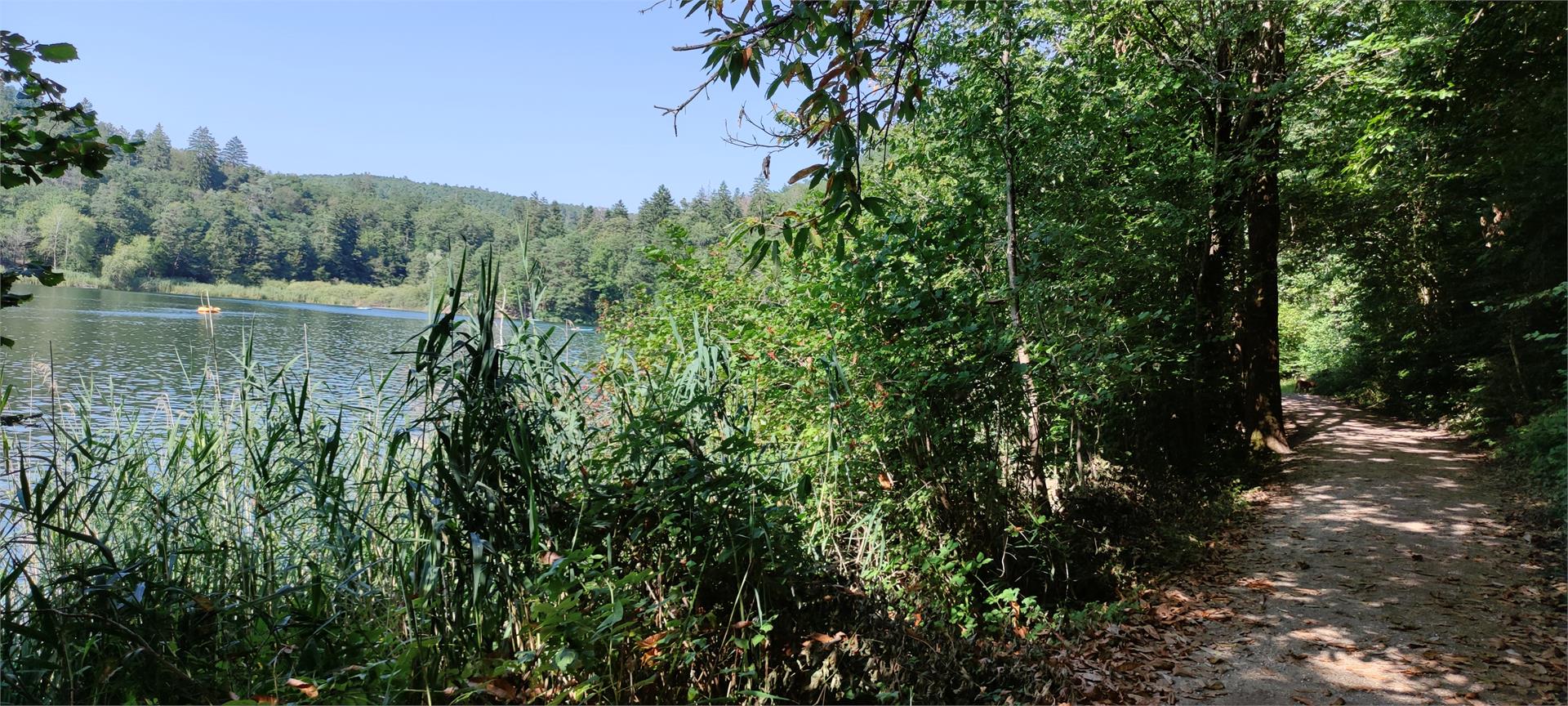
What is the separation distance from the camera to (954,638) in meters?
3.44

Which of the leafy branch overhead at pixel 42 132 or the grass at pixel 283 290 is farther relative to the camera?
the grass at pixel 283 290

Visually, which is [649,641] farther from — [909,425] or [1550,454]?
[1550,454]

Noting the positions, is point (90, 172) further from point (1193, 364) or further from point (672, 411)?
point (1193, 364)

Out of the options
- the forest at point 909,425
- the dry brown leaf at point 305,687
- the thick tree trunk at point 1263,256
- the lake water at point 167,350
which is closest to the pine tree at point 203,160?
the forest at point 909,425

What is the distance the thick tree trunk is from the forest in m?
0.05

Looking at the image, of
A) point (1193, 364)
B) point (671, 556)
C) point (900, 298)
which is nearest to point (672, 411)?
point (671, 556)

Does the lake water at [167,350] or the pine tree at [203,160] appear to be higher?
the pine tree at [203,160]

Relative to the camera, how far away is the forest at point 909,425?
2295mm

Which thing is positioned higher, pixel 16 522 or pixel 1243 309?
pixel 1243 309

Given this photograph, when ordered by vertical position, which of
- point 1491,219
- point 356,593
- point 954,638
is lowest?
point 954,638

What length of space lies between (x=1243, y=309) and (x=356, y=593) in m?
9.28

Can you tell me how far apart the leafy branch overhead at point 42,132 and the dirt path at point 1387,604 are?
4.72 m

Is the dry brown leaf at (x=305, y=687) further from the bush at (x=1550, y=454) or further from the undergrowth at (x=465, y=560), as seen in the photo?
the bush at (x=1550, y=454)

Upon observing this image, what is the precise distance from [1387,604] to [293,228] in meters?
→ 15.6
